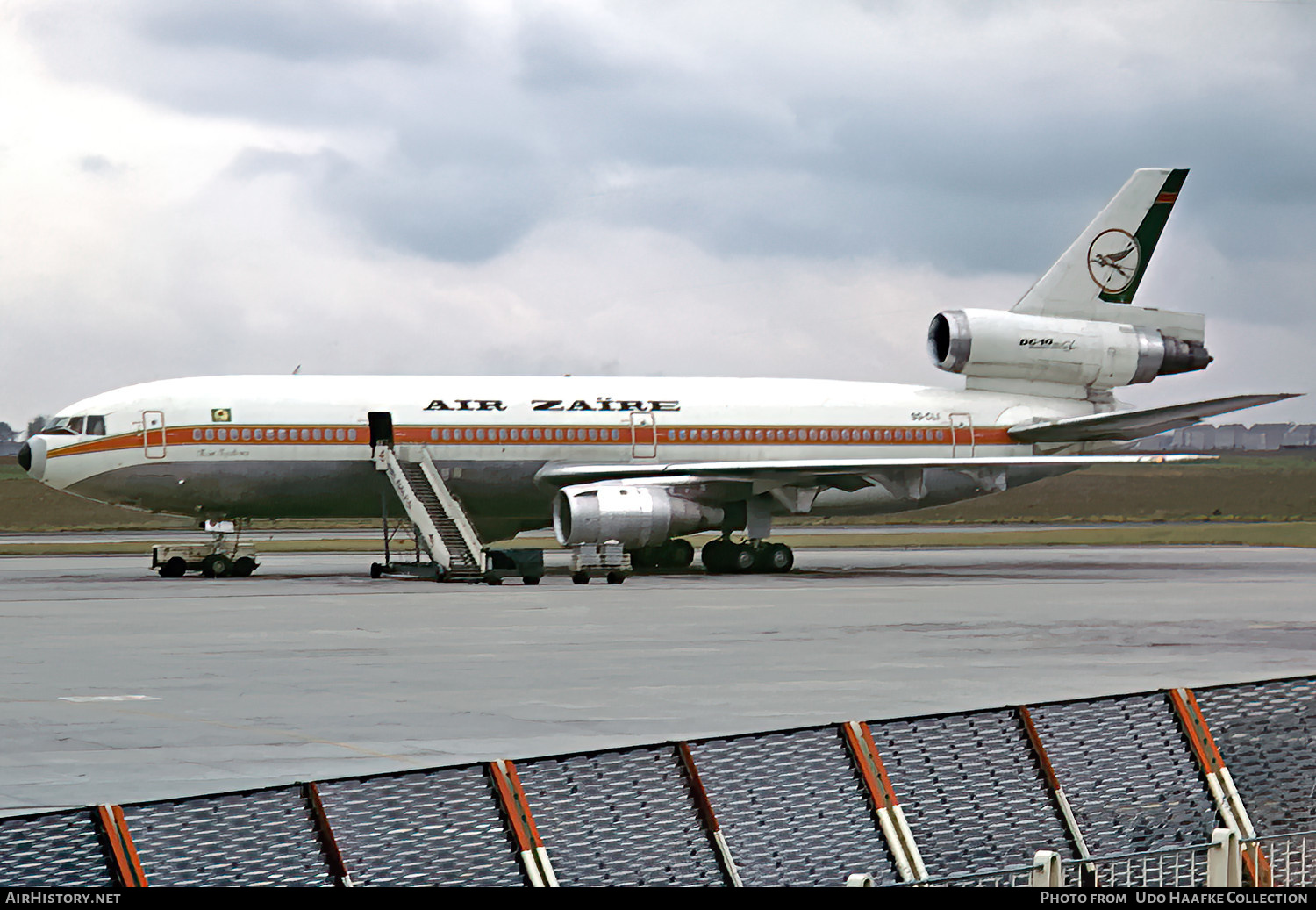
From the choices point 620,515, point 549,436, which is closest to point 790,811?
point 620,515

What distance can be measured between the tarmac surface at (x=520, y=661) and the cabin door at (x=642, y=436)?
5.01 metres

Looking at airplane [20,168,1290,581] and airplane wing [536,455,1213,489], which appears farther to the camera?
airplane wing [536,455,1213,489]

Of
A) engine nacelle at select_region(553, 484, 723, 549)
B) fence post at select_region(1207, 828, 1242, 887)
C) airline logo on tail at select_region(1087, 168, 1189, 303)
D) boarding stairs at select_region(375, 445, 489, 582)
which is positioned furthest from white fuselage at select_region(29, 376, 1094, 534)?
fence post at select_region(1207, 828, 1242, 887)

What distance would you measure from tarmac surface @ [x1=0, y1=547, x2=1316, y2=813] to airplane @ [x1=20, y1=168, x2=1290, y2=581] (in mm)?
2564

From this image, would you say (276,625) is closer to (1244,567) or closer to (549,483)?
(549,483)

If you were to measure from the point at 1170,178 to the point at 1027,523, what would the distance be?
37313 millimetres

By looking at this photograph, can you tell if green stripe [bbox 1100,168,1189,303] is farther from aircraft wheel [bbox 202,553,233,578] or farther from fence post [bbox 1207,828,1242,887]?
fence post [bbox 1207,828,1242,887]

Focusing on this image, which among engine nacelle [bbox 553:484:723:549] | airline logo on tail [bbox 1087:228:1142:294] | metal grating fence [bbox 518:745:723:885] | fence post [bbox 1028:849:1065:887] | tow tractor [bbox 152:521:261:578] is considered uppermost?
airline logo on tail [bbox 1087:228:1142:294]

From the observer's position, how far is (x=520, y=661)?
62.3 ft

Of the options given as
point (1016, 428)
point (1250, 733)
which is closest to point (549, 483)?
point (1016, 428)

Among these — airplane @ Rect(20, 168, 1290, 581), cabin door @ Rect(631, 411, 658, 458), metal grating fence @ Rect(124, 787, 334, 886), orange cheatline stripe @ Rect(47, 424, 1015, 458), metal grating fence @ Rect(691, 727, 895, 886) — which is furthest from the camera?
cabin door @ Rect(631, 411, 658, 458)

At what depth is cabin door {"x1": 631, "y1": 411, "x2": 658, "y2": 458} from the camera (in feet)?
129

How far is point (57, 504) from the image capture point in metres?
89.4

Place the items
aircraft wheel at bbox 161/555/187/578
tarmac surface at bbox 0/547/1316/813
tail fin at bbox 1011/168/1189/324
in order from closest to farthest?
tarmac surface at bbox 0/547/1316/813 → aircraft wheel at bbox 161/555/187/578 → tail fin at bbox 1011/168/1189/324
